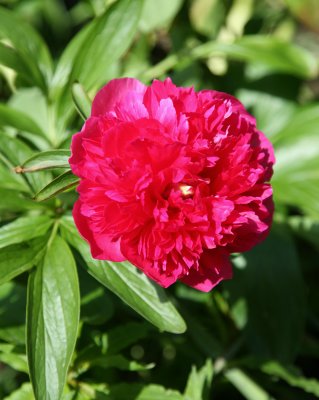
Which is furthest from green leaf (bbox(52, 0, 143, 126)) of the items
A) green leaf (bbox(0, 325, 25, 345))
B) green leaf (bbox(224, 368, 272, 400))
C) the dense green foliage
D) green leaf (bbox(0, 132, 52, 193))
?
green leaf (bbox(224, 368, 272, 400))

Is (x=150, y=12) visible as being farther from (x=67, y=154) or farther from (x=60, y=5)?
(x=67, y=154)

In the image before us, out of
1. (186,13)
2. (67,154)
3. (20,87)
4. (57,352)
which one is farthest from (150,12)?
(57,352)

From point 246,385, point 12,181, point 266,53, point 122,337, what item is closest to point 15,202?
point 12,181

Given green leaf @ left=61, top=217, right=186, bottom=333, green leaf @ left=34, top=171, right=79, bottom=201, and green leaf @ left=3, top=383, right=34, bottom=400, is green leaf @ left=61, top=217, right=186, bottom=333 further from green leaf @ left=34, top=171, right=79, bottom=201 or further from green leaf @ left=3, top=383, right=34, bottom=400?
green leaf @ left=3, top=383, right=34, bottom=400

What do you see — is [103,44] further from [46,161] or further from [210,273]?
[210,273]

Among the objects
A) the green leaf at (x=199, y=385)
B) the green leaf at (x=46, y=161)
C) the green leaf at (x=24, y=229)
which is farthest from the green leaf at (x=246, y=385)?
the green leaf at (x=46, y=161)
